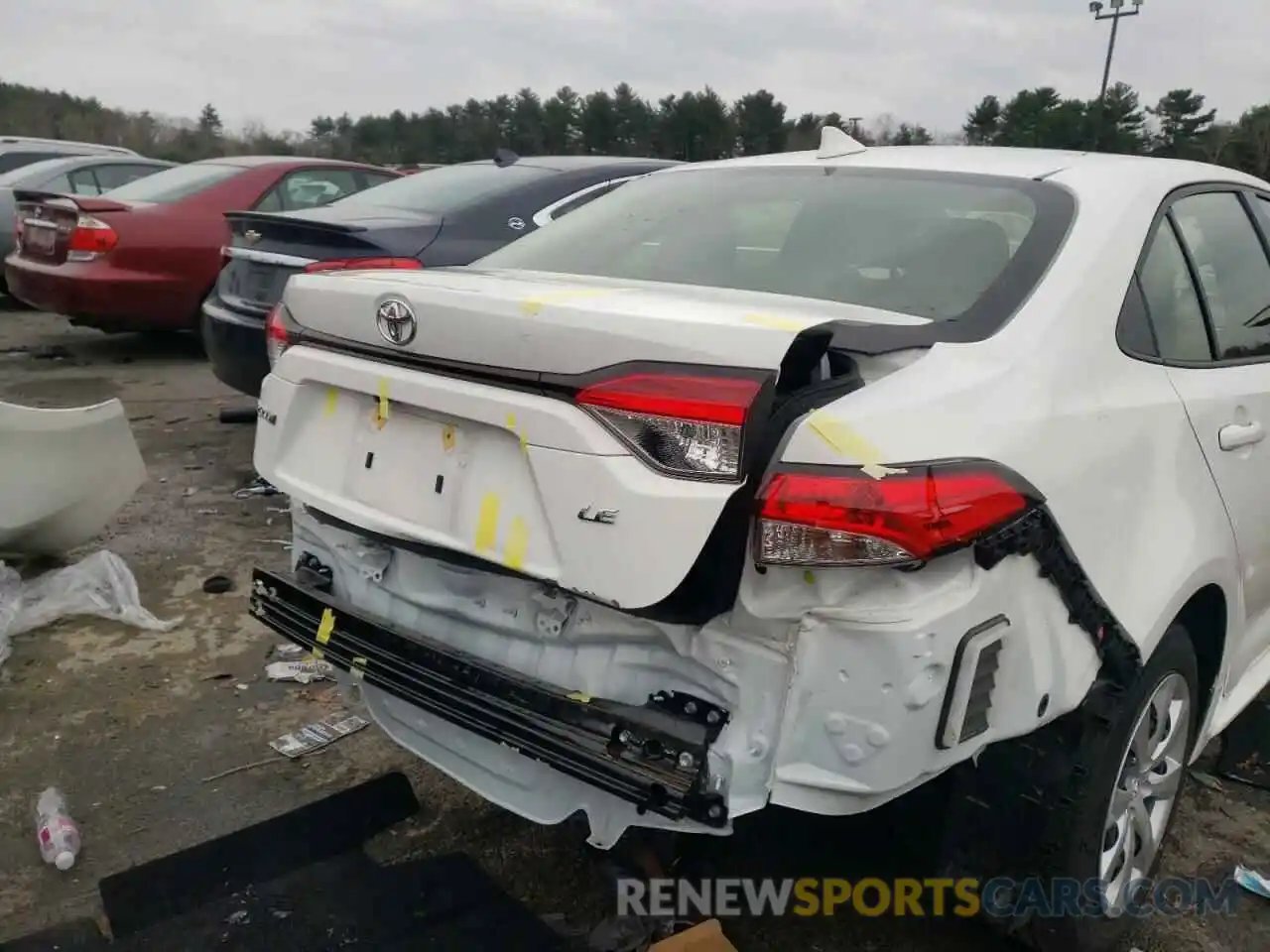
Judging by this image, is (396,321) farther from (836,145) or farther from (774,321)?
(836,145)

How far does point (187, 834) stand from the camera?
2.78 m

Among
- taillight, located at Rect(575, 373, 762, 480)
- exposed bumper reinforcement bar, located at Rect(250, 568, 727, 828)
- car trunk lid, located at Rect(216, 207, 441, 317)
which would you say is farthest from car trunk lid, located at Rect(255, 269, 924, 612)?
car trunk lid, located at Rect(216, 207, 441, 317)

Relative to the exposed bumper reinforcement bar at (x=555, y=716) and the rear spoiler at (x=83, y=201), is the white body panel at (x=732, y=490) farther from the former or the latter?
the rear spoiler at (x=83, y=201)

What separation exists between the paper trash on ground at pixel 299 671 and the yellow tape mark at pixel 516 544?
1895 millimetres

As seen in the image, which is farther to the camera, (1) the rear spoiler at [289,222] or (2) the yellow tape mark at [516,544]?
(1) the rear spoiler at [289,222]

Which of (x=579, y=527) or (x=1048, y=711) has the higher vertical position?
(x=579, y=527)

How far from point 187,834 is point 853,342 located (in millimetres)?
2127

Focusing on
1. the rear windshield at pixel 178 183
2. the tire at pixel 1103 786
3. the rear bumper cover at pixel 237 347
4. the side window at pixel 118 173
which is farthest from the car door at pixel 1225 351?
the side window at pixel 118 173

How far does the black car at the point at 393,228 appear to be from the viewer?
507 centimetres

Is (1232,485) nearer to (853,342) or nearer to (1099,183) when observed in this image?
(1099,183)

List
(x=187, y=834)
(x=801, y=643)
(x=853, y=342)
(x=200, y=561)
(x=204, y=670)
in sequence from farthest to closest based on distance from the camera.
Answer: (x=200, y=561), (x=204, y=670), (x=187, y=834), (x=853, y=342), (x=801, y=643)

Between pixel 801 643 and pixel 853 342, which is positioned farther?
pixel 853 342

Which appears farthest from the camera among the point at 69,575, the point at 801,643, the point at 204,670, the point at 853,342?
the point at 69,575

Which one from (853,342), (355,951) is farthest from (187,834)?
(853,342)
